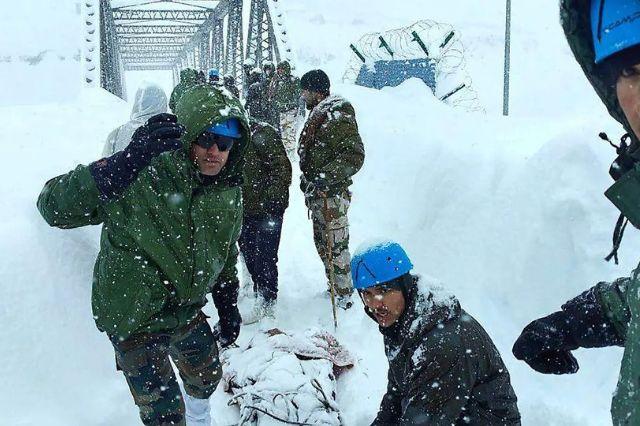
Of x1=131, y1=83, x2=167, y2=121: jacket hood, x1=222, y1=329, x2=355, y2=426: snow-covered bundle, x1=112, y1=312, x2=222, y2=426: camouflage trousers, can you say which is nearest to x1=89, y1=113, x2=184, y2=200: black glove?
Answer: x1=112, y1=312, x2=222, y2=426: camouflage trousers

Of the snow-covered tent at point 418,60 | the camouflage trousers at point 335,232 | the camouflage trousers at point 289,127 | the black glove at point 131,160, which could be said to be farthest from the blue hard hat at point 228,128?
the snow-covered tent at point 418,60

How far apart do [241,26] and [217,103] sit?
21374 millimetres

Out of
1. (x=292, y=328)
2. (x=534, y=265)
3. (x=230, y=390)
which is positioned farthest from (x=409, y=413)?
(x=534, y=265)

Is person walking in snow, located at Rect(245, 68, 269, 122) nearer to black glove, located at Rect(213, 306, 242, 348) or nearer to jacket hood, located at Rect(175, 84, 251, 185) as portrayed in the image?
black glove, located at Rect(213, 306, 242, 348)

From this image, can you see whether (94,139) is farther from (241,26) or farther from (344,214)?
(241,26)

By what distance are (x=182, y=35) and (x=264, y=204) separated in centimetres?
3748

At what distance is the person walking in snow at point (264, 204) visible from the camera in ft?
14.6

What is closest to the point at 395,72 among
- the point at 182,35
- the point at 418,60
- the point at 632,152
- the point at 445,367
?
the point at 418,60

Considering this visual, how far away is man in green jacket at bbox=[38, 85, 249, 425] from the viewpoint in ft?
6.77

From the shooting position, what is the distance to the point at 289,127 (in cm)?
1005

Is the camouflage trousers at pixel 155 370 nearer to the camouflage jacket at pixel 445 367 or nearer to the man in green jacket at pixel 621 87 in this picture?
the camouflage jacket at pixel 445 367

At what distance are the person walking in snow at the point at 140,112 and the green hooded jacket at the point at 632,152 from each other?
3.53 meters

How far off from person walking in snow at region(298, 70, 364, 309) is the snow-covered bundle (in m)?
0.91

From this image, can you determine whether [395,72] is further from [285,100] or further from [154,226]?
[154,226]
